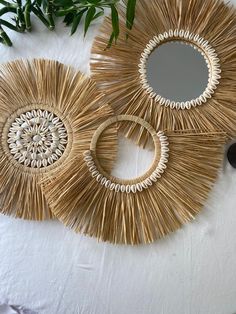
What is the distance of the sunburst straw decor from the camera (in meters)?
0.96

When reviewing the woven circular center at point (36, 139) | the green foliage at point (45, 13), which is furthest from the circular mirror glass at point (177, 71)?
the woven circular center at point (36, 139)

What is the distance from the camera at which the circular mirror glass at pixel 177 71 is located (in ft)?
3.19

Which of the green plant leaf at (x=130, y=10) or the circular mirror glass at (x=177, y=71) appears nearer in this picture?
the green plant leaf at (x=130, y=10)

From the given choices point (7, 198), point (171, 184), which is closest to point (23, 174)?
point (7, 198)

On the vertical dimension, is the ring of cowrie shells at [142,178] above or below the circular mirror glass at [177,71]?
below

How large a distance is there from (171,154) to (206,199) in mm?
145

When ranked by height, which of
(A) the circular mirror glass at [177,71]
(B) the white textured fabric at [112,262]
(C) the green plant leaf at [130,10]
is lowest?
(B) the white textured fabric at [112,262]

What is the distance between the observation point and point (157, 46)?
0.97 m

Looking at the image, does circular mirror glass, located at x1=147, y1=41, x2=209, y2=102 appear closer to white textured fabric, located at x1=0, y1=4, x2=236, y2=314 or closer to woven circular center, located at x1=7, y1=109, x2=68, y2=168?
white textured fabric, located at x1=0, y1=4, x2=236, y2=314

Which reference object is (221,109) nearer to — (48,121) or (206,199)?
(206,199)

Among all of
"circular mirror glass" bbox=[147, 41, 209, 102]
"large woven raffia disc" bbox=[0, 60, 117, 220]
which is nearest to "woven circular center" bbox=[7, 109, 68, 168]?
"large woven raffia disc" bbox=[0, 60, 117, 220]

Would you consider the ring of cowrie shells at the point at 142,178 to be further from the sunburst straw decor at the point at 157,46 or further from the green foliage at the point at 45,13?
the green foliage at the point at 45,13

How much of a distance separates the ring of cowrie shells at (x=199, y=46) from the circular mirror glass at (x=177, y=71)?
11 mm

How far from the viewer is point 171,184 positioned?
0.96m
